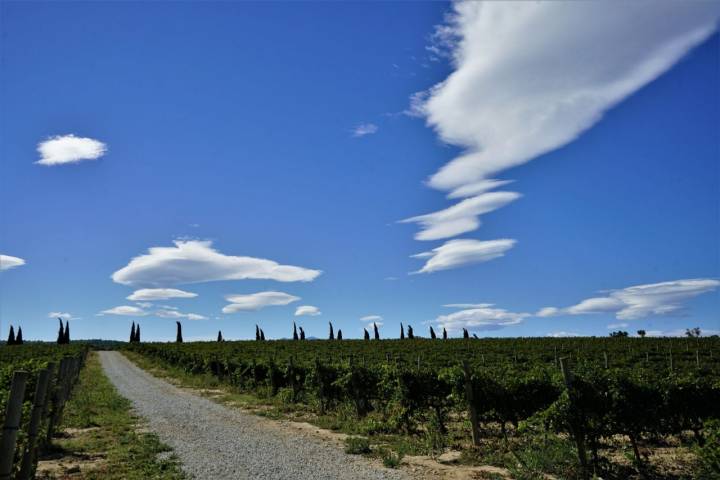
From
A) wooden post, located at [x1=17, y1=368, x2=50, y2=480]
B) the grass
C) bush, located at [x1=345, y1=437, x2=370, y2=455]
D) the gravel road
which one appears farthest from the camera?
bush, located at [x1=345, y1=437, x2=370, y2=455]

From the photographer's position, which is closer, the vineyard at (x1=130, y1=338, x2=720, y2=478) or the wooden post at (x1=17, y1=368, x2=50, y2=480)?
the wooden post at (x1=17, y1=368, x2=50, y2=480)

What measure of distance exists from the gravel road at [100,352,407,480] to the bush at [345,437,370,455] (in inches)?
11.2

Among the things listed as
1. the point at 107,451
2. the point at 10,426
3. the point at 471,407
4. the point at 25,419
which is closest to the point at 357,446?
the point at 471,407

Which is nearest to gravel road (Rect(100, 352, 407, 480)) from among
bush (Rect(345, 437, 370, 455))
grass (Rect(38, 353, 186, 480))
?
bush (Rect(345, 437, 370, 455))

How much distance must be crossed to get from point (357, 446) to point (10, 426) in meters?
7.54

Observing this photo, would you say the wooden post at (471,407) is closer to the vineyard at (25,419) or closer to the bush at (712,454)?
the bush at (712,454)

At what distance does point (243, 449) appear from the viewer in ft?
37.1

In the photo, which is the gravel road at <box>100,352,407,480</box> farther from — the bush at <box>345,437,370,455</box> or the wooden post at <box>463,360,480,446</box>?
the wooden post at <box>463,360,480,446</box>

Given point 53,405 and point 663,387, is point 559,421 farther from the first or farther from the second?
point 53,405

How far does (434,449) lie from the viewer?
36.9 feet

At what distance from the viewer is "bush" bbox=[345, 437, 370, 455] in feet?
36.3

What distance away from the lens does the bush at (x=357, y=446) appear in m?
11.1

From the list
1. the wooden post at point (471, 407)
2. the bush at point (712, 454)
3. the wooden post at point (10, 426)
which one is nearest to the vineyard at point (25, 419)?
the wooden post at point (10, 426)

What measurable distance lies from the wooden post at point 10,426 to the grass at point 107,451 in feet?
12.5
